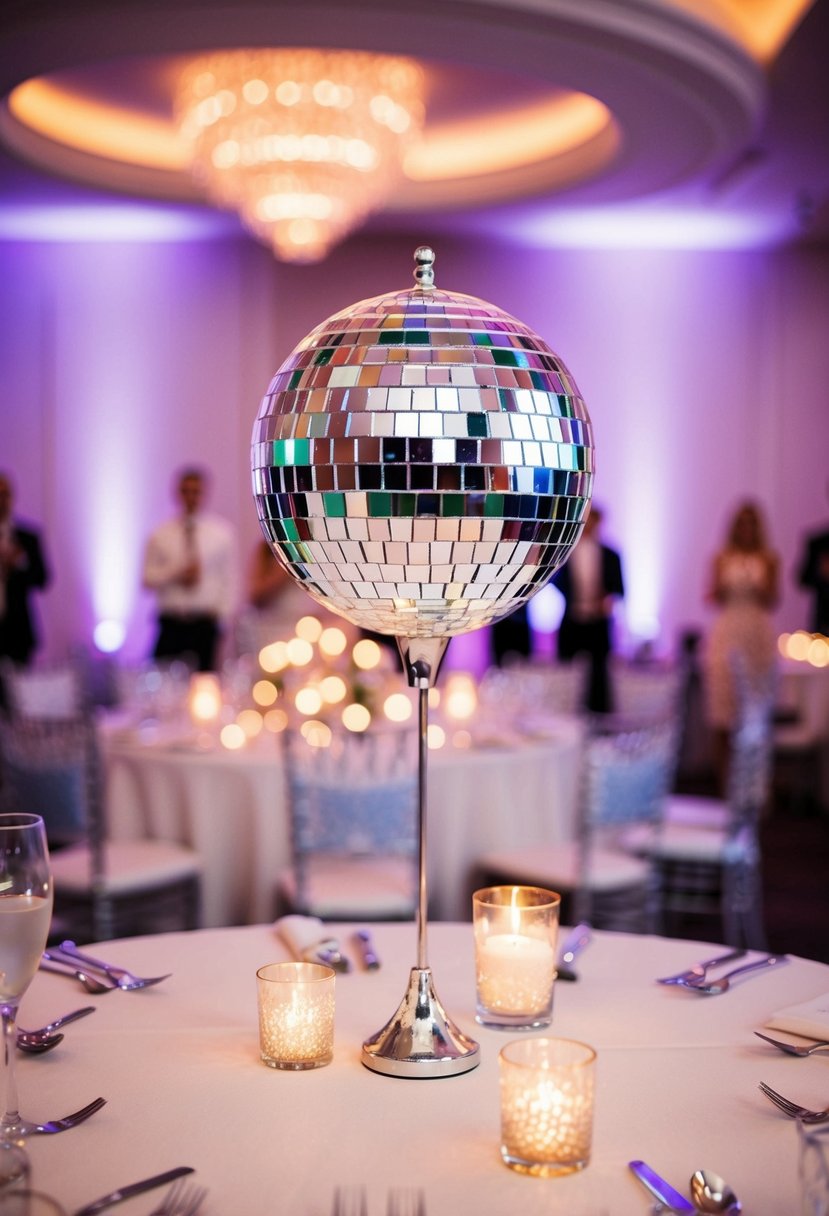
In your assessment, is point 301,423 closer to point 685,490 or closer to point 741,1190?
point 741,1190

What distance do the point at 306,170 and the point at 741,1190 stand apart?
234 inches

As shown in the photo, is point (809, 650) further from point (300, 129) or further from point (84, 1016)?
point (84, 1016)

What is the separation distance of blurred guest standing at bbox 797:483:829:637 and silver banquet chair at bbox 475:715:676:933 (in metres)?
4.00

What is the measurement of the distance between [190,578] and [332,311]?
3.19 meters

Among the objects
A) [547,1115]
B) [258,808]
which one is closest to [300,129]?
[258,808]

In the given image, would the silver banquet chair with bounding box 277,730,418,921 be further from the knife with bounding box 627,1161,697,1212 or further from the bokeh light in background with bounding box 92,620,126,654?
the bokeh light in background with bounding box 92,620,126,654

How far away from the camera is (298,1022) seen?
1288 millimetres

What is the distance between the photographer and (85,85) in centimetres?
748

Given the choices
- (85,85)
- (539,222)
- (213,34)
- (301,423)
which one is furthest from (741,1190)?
(539,222)

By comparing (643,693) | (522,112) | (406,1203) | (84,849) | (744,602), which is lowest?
(84,849)

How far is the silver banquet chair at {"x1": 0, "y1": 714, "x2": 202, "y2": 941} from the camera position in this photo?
390 cm

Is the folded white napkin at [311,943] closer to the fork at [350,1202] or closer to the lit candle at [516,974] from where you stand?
the lit candle at [516,974]

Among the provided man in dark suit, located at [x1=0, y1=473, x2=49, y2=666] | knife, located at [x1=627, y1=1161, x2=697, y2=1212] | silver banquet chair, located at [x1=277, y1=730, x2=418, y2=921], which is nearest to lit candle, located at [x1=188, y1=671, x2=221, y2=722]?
silver banquet chair, located at [x1=277, y1=730, x2=418, y2=921]

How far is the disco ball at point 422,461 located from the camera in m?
1.17
